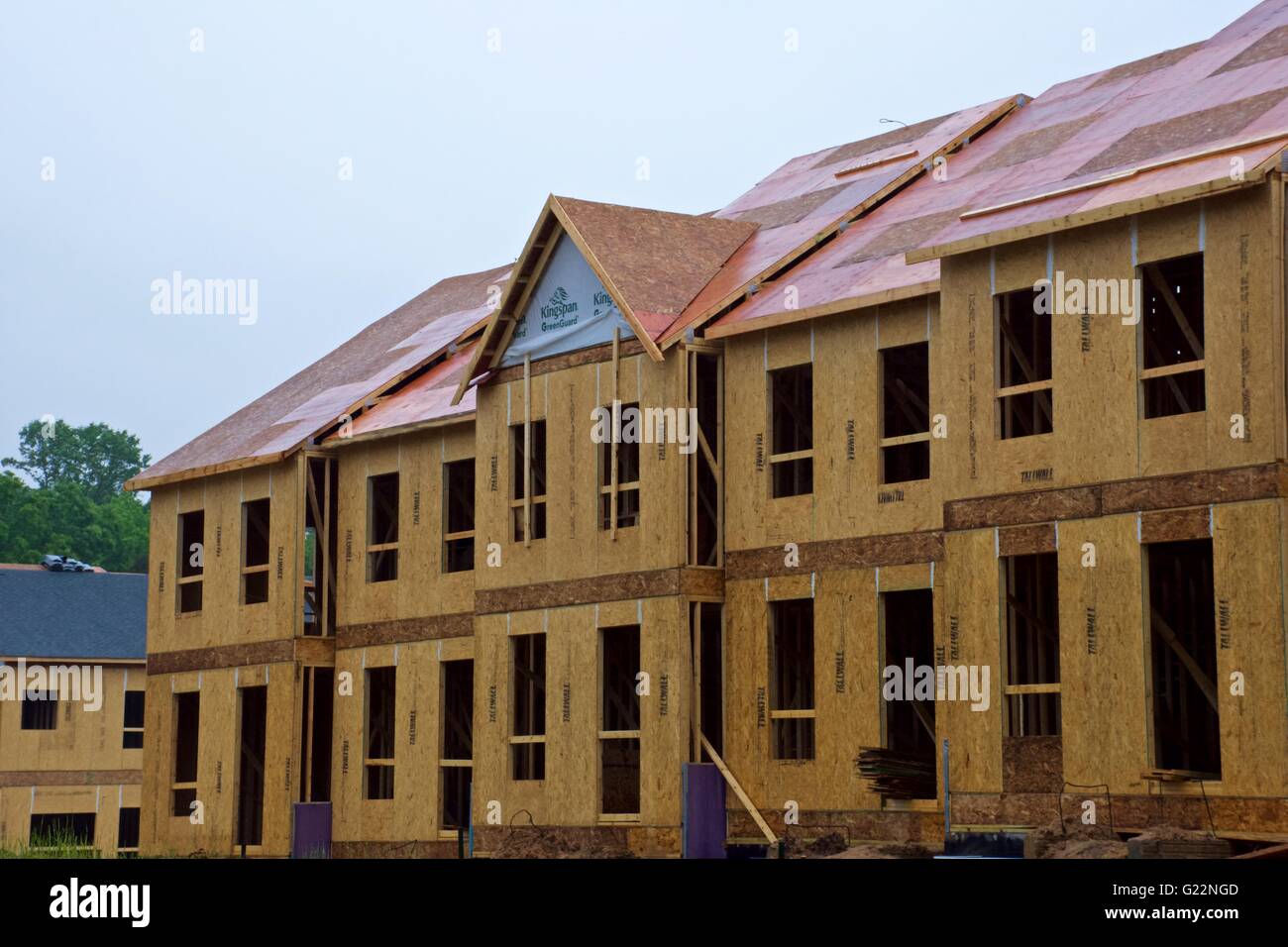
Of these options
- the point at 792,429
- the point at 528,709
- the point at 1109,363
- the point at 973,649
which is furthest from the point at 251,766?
the point at 1109,363

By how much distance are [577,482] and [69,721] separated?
2746 cm

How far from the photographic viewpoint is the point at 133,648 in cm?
5156

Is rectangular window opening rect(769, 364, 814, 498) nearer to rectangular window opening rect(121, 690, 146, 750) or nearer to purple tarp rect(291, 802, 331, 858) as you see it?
purple tarp rect(291, 802, 331, 858)

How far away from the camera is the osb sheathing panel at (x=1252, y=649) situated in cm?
1778

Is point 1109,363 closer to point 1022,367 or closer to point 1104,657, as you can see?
point 1022,367

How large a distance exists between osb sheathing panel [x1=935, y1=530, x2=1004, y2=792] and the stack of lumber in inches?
45.6

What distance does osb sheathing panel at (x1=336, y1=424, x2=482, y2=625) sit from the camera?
98.8 feet

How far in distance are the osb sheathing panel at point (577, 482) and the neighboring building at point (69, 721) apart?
22460mm

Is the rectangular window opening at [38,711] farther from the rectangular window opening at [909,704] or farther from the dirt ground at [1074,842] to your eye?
the dirt ground at [1074,842]

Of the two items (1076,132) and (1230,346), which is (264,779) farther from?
(1230,346)

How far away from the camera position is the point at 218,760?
3312cm

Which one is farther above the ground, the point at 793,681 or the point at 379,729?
the point at 793,681

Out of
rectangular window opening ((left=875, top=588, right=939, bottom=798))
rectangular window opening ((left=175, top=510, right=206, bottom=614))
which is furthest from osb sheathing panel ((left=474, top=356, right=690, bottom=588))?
rectangular window opening ((left=175, top=510, right=206, bottom=614))

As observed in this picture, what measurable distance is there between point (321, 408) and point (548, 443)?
28.0 feet
